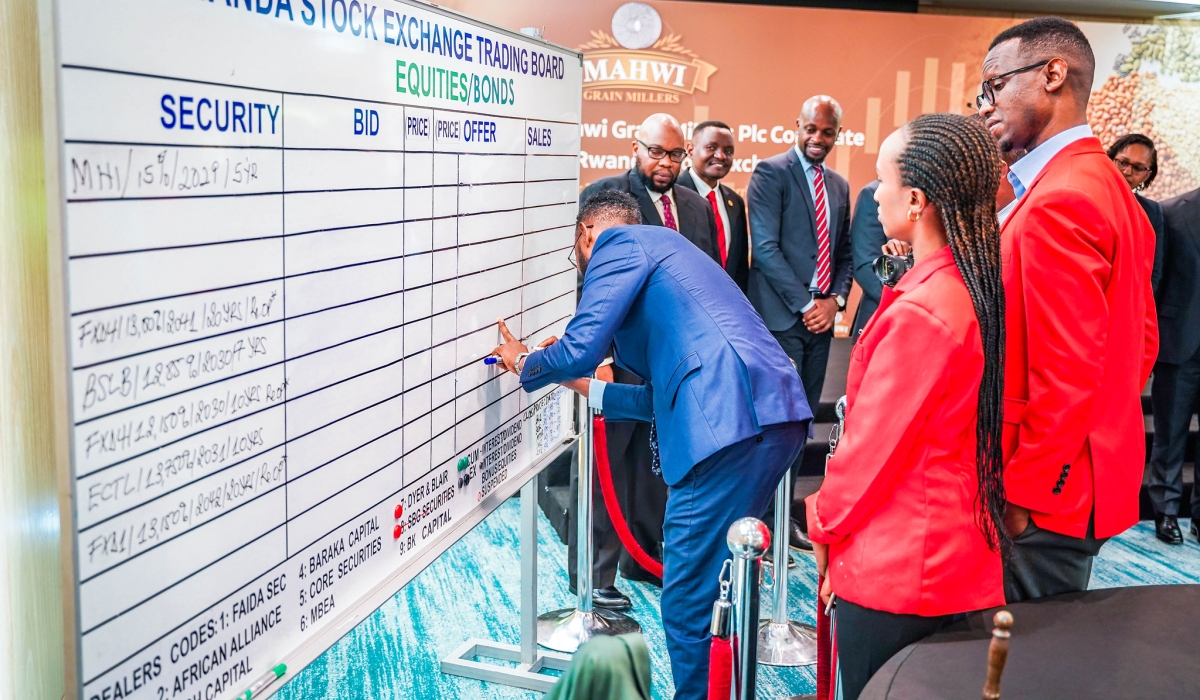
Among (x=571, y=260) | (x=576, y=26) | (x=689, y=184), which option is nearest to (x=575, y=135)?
(x=571, y=260)

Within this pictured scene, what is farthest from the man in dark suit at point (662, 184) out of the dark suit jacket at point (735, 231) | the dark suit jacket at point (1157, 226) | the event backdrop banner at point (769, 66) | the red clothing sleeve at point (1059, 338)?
the event backdrop banner at point (769, 66)

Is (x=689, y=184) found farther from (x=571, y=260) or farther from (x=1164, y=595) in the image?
(x=1164, y=595)

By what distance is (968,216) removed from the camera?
166 centimetres

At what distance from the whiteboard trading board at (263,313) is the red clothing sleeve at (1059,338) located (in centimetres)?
117

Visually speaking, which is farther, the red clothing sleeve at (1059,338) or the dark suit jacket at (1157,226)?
the dark suit jacket at (1157,226)

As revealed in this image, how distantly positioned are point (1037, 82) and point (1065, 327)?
0.55 m

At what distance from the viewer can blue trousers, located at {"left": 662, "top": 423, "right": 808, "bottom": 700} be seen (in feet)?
8.09

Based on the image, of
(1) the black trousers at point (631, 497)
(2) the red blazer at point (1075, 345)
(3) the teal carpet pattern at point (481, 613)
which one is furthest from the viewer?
(1) the black trousers at point (631, 497)

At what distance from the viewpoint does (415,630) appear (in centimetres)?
344

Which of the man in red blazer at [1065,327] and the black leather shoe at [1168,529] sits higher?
the man in red blazer at [1065,327]

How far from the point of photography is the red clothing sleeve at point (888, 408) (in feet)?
5.19

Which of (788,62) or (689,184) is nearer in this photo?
(689,184)

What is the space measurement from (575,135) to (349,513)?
1.60 meters

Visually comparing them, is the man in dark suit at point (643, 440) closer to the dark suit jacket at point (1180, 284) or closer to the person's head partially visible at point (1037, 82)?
the person's head partially visible at point (1037, 82)
